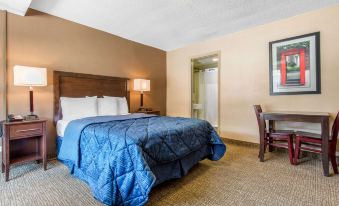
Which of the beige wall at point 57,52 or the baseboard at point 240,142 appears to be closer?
the beige wall at point 57,52

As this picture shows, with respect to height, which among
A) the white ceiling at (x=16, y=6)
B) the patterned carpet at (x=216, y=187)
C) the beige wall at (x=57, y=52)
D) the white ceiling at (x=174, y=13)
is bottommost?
the patterned carpet at (x=216, y=187)

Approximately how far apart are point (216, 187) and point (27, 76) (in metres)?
2.88

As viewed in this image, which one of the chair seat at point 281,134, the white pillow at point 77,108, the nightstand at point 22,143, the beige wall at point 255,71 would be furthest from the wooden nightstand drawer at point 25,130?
the chair seat at point 281,134

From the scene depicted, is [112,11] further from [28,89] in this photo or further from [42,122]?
[42,122]

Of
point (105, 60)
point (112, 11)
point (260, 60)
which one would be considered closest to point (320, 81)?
point (260, 60)

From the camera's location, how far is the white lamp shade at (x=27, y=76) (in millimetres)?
2439

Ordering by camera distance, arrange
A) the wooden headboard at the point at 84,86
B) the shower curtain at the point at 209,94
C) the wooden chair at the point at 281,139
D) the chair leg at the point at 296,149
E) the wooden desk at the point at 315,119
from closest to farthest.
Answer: the wooden desk at the point at 315,119 → the chair leg at the point at 296,149 → the wooden chair at the point at 281,139 → the wooden headboard at the point at 84,86 → the shower curtain at the point at 209,94

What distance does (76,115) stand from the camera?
9.70 ft

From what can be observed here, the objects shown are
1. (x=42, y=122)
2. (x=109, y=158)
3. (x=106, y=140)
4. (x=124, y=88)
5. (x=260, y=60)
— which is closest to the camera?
(x=109, y=158)

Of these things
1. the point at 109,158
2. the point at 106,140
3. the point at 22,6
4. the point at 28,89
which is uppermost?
the point at 22,6

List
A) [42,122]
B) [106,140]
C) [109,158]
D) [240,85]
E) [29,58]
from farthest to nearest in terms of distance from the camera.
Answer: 1. [240,85]
2. [29,58]
3. [42,122]
4. [106,140]
5. [109,158]

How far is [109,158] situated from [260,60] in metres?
3.31

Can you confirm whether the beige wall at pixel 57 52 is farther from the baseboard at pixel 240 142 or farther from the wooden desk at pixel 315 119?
the wooden desk at pixel 315 119

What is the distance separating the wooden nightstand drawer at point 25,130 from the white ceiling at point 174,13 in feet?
6.14
